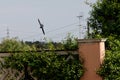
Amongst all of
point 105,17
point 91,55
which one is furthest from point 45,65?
point 105,17

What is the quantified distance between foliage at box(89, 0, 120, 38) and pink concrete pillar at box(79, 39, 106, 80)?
1.79m

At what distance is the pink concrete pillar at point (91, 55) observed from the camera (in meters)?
10.1

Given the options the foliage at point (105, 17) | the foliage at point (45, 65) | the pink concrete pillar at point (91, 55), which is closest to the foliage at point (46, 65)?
the foliage at point (45, 65)

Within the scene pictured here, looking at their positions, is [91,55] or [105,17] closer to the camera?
[91,55]

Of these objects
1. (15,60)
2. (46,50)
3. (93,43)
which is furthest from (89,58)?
(15,60)

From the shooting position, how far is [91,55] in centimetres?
1017

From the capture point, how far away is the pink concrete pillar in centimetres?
1014

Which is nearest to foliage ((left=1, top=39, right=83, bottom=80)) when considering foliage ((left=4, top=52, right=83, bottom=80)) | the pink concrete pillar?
foliage ((left=4, top=52, right=83, bottom=80))

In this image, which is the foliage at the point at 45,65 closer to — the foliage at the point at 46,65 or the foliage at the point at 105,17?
the foliage at the point at 46,65

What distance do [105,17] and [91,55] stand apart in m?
2.46

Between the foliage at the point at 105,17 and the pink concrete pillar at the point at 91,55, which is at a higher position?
the foliage at the point at 105,17

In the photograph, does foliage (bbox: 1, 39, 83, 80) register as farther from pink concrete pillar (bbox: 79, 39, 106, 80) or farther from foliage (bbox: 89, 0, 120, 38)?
foliage (bbox: 89, 0, 120, 38)

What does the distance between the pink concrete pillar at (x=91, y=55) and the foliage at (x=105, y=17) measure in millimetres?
1792

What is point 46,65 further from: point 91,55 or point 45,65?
point 91,55
